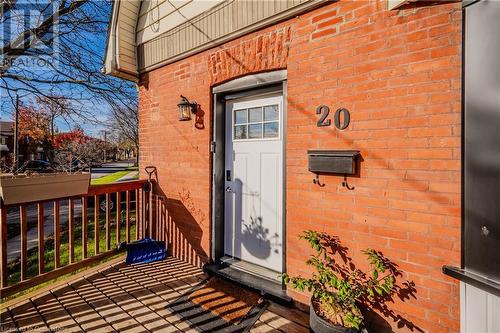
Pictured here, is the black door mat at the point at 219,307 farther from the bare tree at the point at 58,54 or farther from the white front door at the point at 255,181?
the bare tree at the point at 58,54

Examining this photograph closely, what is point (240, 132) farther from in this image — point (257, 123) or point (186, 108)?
point (186, 108)

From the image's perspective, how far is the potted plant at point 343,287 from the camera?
1746 mm

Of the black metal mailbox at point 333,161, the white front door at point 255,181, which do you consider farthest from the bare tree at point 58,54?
the black metal mailbox at point 333,161

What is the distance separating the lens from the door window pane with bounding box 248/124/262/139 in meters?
2.81

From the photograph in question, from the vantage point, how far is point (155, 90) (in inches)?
146

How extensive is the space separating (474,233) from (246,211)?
2.08m

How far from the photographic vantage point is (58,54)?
6.16 m

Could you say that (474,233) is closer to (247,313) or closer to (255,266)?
(247,313)

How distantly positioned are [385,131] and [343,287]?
1261 millimetres

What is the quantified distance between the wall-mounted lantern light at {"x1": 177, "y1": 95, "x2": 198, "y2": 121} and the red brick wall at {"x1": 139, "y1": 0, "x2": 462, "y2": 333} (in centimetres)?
84

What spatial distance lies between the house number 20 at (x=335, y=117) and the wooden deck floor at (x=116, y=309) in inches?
70.1

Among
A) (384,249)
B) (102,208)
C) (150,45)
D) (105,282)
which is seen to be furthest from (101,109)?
(384,249)

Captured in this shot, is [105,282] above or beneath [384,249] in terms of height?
beneath

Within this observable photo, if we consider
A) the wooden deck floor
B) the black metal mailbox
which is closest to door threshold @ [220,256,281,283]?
the wooden deck floor
